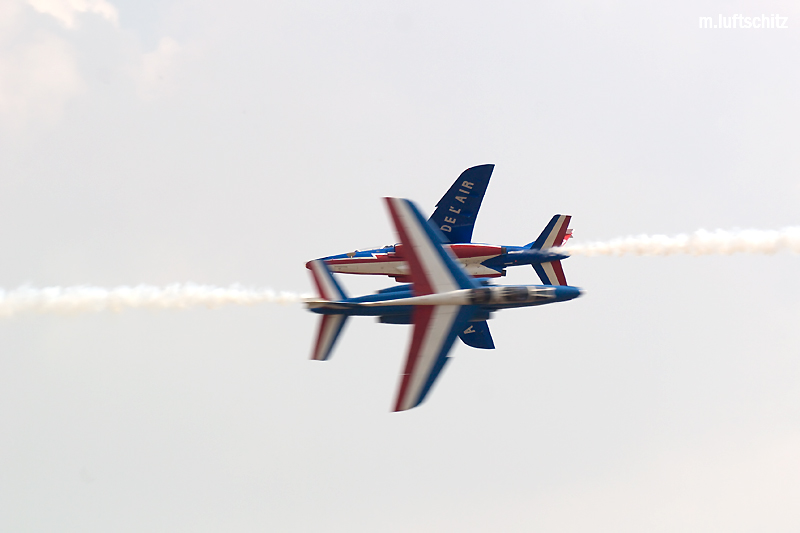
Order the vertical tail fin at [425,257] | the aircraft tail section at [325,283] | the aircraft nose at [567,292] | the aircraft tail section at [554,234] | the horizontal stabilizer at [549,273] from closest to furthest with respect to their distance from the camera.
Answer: the vertical tail fin at [425,257]
the aircraft nose at [567,292]
the aircraft tail section at [325,283]
the horizontal stabilizer at [549,273]
the aircraft tail section at [554,234]

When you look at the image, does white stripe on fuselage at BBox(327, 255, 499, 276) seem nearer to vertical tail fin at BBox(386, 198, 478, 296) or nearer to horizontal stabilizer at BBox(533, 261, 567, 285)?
horizontal stabilizer at BBox(533, 261, 567, 285)

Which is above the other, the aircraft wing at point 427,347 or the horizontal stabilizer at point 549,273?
the aircraft wing at point 427,347

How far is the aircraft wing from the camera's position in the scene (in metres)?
42.0

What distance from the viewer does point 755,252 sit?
5172 cm

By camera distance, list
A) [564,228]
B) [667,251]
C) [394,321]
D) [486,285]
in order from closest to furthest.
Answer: [486,285]
[394,321]
[667,251]
[564,228]

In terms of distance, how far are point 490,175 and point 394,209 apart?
16.4 m

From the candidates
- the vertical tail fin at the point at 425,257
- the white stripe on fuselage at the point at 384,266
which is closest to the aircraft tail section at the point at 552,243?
the white stripe on fuselage at the point at 384,266

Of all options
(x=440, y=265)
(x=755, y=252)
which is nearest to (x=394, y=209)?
(x=440, y=265)

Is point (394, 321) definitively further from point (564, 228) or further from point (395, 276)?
point (564, 228)

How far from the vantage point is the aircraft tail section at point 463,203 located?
57.1 meters

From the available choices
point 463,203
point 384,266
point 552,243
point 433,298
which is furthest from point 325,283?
point 552,243

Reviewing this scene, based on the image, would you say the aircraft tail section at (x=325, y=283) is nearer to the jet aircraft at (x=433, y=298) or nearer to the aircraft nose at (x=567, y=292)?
the jet aircraft at (x=433, y=298)

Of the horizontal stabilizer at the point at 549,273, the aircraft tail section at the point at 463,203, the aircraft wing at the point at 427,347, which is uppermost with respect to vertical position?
the aircraft tail section at the point at 463,203

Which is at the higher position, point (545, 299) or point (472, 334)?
point (545, 299)
